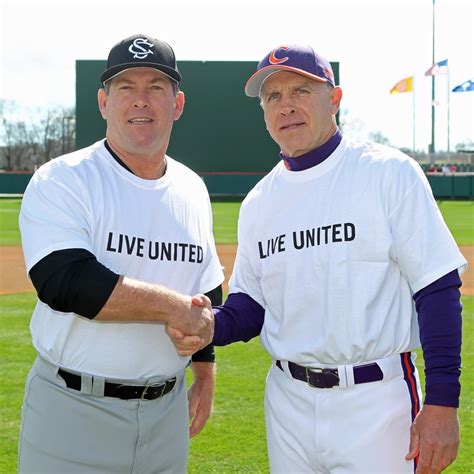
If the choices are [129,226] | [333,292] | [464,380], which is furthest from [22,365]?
[333,292]

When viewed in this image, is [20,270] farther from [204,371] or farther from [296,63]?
[296,63]

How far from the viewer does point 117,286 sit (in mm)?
2609

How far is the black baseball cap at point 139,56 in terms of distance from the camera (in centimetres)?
300

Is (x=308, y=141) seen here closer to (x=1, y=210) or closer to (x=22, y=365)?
(x=22, y=365)

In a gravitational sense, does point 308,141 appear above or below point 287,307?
above

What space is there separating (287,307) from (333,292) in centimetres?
20

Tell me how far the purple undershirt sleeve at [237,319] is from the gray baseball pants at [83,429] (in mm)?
319

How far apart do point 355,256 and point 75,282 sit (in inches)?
38.6

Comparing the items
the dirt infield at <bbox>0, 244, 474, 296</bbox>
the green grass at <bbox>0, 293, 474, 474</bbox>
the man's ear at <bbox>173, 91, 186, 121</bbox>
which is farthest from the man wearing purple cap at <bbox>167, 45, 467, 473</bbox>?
the dirt infield at <bbox>0, 244, 474, 296</bbox>

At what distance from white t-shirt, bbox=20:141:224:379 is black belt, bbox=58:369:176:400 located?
0.13ft

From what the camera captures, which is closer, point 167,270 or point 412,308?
point 412,308

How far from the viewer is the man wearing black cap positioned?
2650 mm

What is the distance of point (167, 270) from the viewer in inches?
117

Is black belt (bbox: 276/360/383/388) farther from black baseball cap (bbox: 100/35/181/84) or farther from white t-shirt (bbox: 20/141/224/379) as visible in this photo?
black baseball cap (bbox: 100/35/181/84)
